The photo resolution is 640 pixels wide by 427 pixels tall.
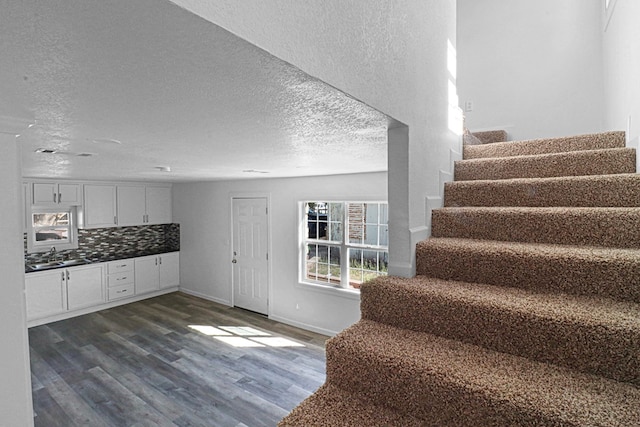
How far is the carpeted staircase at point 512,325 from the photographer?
3.18 feet

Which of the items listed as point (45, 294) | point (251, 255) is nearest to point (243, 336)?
point (251, 255)

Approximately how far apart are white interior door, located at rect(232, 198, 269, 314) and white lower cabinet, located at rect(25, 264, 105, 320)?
2345mm

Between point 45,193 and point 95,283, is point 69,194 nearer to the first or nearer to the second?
point 45,193

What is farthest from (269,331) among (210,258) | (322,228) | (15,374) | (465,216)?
(15,374)

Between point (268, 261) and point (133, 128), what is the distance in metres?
3.93

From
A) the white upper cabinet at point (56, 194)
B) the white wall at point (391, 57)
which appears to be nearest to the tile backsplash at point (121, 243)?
the white upper cabinet at point (56, 194)

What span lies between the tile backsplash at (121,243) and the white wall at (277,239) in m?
0.41

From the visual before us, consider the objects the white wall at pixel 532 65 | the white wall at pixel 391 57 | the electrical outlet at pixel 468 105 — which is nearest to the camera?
the white wall at pixel 391 57

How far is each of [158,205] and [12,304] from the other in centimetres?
617

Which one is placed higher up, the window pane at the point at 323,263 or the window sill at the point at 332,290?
the window pane at the point at 323,263

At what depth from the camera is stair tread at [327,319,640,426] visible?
0.86m

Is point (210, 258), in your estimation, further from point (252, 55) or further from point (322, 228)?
point (252, 55)

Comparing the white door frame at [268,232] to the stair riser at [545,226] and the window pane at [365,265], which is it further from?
the stair riser at [545,226]

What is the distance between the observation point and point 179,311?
534 cm
